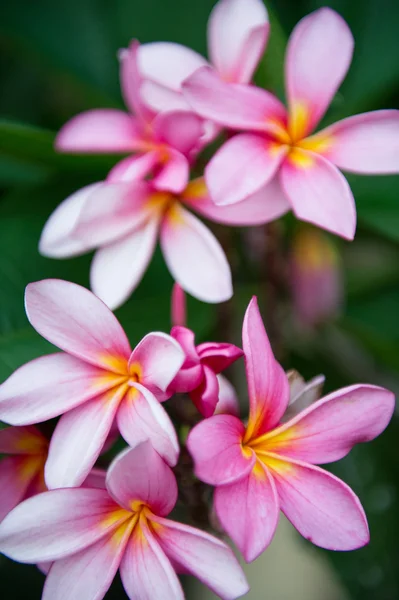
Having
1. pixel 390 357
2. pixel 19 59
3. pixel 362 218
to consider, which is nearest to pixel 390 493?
pixel 390 357

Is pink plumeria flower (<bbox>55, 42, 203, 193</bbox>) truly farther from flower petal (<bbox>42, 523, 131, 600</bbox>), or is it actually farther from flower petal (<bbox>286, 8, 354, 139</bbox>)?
flower petal (<bbox>42, 523, 131, 600</bbox>)

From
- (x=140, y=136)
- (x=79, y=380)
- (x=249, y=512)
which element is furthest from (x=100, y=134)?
(x=249, y=512)

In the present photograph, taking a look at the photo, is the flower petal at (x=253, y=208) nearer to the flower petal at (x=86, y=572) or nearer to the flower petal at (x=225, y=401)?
the flower petal at (x=225, y=401)

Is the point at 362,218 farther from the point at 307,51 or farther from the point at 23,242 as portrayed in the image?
the point at 23,242

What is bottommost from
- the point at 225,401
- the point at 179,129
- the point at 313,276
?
the point at 313,276

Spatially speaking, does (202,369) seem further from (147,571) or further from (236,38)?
(236,38)

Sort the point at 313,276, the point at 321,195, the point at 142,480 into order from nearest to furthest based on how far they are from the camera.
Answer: the point at 142,480, the point at 321,195, the point at 313,276
